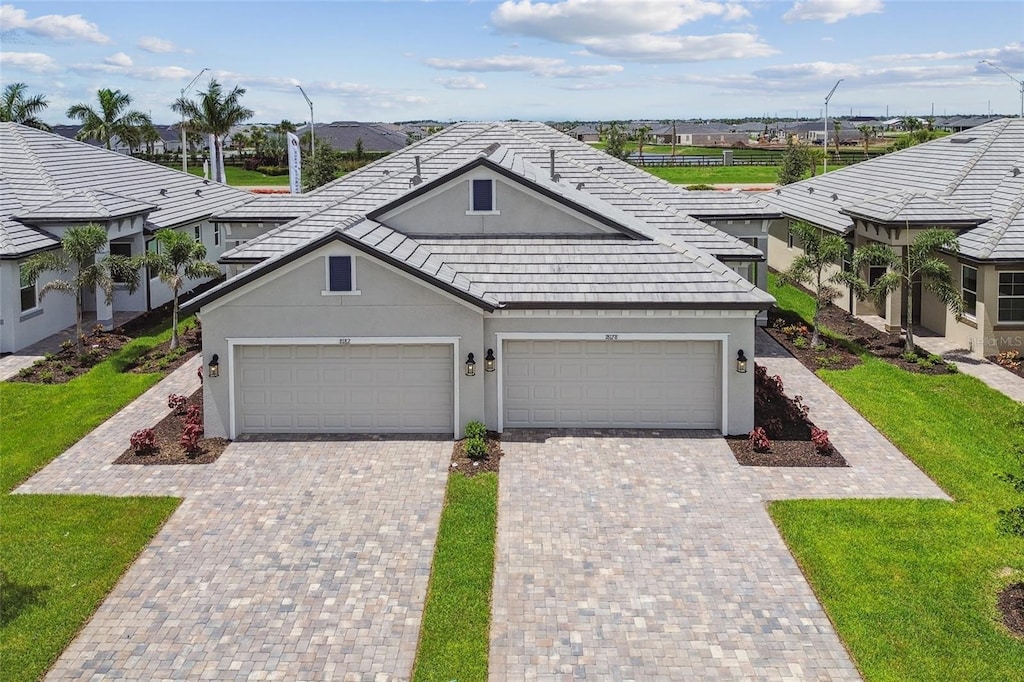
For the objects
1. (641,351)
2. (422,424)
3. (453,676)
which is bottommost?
(453,676)

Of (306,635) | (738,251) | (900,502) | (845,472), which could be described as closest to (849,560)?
(900,502)

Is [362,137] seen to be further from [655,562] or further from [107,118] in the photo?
[655,562]

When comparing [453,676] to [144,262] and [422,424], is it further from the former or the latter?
[144,262]

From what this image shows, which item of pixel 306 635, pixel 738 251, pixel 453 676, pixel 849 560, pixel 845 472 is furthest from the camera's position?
pixel 738 251

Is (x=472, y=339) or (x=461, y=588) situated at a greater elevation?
(x=472, y=339)

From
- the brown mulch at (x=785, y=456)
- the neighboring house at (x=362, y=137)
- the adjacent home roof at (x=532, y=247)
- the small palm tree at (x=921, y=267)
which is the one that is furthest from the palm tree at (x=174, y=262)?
the neighboring house at (x=362, y=137)

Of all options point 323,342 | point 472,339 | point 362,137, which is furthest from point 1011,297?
point 362,137

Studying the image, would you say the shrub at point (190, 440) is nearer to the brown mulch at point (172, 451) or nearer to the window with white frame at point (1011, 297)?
the brown mulch at point (172, 451)
